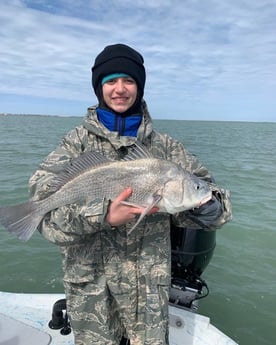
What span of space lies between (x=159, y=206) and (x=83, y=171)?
634mm

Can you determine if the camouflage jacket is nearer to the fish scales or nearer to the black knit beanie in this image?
the fish scales

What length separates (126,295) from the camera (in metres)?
2.92

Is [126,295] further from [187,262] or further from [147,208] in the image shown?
[187,262]

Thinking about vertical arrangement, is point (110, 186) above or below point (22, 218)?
above

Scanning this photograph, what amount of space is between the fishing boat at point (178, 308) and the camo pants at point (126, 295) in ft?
3.67

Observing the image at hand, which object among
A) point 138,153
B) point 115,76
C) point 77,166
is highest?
point 115,76

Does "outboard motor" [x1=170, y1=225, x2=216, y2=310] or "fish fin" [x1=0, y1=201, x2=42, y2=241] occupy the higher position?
"fish fin" [x1=0, y1=201, x2=42, y2=241]

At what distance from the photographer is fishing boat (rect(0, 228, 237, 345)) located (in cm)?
398

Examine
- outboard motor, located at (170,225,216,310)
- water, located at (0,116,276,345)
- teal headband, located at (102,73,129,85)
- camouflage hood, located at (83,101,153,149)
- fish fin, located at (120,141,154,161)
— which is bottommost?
water, located at (0,116,276,345)

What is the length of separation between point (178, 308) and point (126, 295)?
1656mm

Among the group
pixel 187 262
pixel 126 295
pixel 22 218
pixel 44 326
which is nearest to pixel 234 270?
pixel 187 262

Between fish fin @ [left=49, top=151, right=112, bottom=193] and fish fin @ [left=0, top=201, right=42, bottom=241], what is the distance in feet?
0.69

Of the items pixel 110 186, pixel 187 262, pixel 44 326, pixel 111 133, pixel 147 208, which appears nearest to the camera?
pixel 147 208

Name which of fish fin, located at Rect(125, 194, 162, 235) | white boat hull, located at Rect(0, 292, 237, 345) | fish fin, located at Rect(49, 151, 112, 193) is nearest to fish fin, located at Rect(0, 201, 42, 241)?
fish fin, located at Rect(49, 151, 112, 193)
